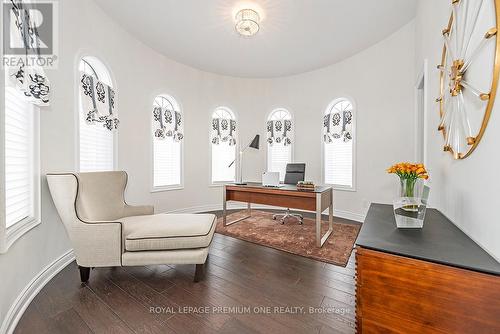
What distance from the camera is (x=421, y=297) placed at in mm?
858

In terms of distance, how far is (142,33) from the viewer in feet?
11.0

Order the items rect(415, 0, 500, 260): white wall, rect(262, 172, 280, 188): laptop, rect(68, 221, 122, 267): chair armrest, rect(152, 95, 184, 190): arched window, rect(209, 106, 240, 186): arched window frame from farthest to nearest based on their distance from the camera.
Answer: rect(209, 106, 240, 186): arched window frame, rect(152, 95, 184, 190): arched window, rect(262, 172, 280, 188): laptop, rect(68, 221, 122, 267): chair armrest, rect(415, 0, 500, 260): white wall

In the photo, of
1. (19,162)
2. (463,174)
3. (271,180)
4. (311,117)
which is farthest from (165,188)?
(463,174)

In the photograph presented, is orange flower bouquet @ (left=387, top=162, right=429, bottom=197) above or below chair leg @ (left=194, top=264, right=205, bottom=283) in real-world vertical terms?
above

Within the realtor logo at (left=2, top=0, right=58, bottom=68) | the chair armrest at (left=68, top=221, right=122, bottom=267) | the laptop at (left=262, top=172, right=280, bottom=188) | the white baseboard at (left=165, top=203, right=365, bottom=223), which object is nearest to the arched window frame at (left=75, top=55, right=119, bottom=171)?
the realtor logo at (left=2, top=0, right=58, bottom=68)

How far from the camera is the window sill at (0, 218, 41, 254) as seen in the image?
1331 millimetres

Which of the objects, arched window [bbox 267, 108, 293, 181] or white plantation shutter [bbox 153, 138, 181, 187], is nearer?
white plantation shutter [bbox 153, 138, 181, 187]

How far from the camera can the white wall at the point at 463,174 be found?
0.92 m

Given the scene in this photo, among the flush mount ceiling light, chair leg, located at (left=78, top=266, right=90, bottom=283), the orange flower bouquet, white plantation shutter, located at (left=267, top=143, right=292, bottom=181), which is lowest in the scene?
chair leg, located at (left=78, top=266, right=90, bottom=283)

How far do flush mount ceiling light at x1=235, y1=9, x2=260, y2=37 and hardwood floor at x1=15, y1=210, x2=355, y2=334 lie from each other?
2975 millimetres

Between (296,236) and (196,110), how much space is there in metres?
3.29

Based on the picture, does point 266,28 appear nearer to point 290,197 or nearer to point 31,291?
point 290,197

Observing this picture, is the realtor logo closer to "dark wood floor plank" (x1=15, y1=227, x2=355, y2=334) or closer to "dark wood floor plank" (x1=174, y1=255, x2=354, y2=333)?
"dark wood floor plank" (x1=15, y1=227, x2=355, y2=334)

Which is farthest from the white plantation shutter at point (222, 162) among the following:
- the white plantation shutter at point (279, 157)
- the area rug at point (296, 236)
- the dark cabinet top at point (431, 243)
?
the dark cabinet top at point (431, 243)
